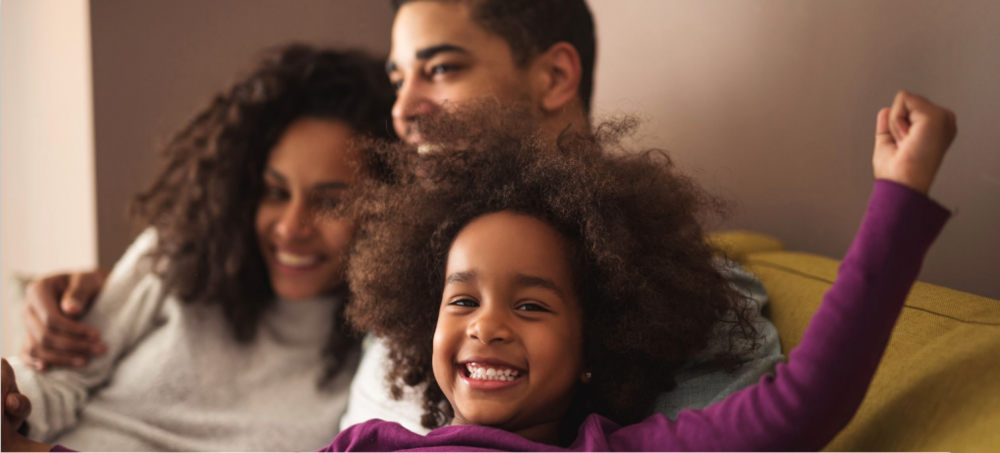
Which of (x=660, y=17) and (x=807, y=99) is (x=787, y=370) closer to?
(x=807, y=99)

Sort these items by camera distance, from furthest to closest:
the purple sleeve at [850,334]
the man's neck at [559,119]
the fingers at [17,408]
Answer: the man's neck at [559,119]
the fingers at [17,408]
the purple sleeve at [850,334]

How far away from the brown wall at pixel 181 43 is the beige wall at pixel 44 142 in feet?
0.68

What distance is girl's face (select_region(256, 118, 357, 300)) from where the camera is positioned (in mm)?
1554

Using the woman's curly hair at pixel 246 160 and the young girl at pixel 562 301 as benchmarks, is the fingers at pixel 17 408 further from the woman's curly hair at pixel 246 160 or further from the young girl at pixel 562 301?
the young girl at pixel 562 301

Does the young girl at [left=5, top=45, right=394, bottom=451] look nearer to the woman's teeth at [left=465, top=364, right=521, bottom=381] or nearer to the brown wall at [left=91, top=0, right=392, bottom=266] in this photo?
the brown wall at [left=91, top=0, right=392, bottom=266]

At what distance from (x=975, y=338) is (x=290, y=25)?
4.04 ft

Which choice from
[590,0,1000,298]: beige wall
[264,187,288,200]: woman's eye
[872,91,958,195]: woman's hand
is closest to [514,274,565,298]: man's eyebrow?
[872,91,958,195]: woman's hand

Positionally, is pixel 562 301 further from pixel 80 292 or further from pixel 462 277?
pixel 80 292

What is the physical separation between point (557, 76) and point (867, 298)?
36.7 inches

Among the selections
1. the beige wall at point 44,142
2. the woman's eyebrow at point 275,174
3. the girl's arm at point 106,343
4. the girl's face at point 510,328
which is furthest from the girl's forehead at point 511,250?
the beige wall at point 44,142

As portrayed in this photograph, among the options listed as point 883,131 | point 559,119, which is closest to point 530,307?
point 883,131

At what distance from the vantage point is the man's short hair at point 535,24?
1466mm

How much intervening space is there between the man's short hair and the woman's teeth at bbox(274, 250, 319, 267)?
0.57 meters

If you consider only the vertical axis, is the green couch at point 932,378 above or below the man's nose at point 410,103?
below
